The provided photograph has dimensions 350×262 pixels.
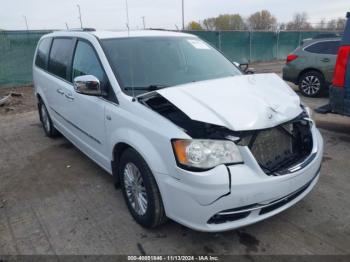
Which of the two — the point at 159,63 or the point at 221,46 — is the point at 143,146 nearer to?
the point at 159,63

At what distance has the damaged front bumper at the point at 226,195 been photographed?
2.30 metres

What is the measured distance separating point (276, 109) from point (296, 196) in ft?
2.58

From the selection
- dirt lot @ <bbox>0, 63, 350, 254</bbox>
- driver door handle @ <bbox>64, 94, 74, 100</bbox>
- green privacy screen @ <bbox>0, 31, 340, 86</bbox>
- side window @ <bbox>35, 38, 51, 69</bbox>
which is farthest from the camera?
green privacy screen @ <bbox>0, 31, 340, 86</bbox>

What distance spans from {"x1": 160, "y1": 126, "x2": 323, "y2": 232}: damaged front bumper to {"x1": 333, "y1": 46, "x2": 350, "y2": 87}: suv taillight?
2962 mm

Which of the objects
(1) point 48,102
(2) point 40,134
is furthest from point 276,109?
(2) point 40,134

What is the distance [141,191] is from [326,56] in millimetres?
7520

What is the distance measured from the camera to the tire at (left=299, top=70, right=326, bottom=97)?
8.61 metres

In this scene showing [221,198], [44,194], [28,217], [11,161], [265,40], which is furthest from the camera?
[265,40]

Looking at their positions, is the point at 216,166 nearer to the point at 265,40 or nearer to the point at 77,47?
the point at 77,47

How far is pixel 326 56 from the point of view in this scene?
8469mm

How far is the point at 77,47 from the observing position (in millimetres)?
4012

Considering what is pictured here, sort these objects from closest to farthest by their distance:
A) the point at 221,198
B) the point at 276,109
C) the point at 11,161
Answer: the point at 221,198 < the point at 276,109 < the point at 11,161

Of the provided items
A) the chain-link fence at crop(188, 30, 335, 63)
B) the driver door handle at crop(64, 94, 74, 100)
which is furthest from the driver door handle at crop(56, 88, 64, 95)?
the chain-link fence at crop(188, 30, 335, 63)

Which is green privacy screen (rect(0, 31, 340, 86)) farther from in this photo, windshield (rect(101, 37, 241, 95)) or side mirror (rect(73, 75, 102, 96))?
side mirror (rect(73, 75, 102, 96))
